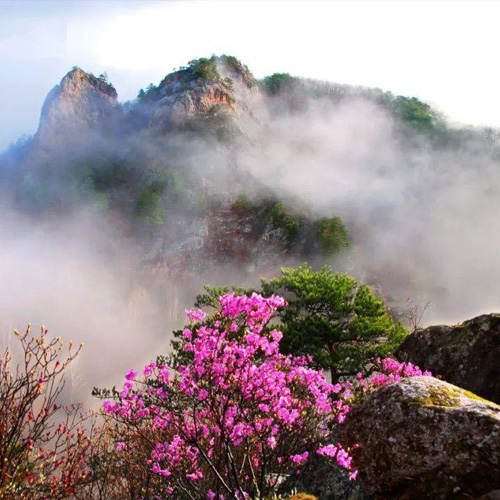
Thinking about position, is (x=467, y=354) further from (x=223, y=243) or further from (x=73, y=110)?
(x=73, y=110)

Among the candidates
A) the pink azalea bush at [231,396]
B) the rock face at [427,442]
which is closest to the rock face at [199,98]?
the pink azalea bush at [231,396]

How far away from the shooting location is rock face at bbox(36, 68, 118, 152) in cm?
7262

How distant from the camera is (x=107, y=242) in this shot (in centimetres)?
6066

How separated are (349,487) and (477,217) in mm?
59060

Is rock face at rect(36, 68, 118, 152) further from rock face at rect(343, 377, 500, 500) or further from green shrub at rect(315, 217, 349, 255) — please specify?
rock face at rect(343, 377, 500, 500)

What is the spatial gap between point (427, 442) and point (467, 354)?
689 centimetres

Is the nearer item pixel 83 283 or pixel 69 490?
pixel 69 490

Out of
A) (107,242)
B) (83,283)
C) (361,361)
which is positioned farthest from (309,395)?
(107,242)

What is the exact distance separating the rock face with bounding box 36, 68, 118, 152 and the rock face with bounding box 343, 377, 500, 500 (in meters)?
78.2

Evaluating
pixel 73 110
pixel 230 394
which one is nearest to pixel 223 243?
pixel 73 110

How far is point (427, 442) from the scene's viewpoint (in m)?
5.46

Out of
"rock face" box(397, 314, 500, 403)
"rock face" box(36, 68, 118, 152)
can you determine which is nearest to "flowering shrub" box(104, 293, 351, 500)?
"rock face" box(397, 314, 500, 403)

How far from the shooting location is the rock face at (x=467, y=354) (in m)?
10.2

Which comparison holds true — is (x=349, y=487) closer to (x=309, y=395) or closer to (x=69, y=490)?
(x=309, y=395)
